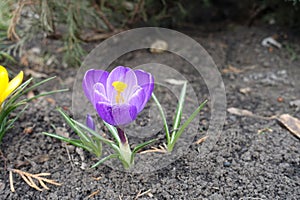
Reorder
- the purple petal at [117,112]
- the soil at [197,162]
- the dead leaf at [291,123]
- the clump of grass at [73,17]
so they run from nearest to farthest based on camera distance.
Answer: the purple petal at [117,112], the soil at [197,162], the dead leaf at [291,123], the clump of grass at [73,17]

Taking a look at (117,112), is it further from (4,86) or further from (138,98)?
(4,86)

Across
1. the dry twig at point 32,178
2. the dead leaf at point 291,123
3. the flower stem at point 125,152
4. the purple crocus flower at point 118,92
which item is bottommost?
the dry twig at point 32,178

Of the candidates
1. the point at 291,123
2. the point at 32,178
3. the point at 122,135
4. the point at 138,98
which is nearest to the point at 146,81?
the point at 138,98

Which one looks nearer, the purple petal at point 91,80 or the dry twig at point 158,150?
the purple petal at point 91,80

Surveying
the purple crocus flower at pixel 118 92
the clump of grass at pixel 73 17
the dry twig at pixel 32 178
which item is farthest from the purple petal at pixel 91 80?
the clump of grass at pixel 73 17

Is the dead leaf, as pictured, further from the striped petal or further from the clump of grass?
the striped petal

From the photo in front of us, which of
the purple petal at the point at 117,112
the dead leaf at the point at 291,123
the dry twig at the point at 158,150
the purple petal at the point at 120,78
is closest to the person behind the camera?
the purple petal at the point at 117,112

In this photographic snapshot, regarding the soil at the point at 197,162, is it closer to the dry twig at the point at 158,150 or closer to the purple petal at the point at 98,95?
the dry twig at the point at 158,150
